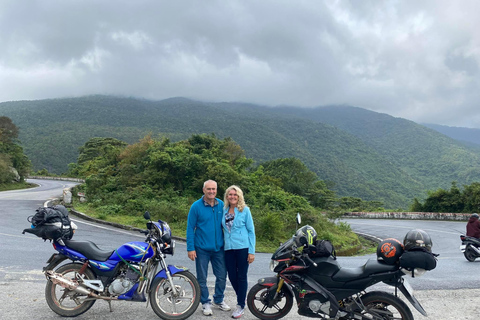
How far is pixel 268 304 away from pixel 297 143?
113 metres

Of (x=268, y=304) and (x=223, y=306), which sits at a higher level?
(x=268, y=304)

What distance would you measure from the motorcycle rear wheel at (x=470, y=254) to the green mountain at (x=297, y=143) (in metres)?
54.5

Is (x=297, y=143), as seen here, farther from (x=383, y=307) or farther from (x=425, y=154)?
(x=383, y=307)

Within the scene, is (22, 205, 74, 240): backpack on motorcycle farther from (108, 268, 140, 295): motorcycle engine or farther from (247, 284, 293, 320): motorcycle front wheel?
(247, 284, 293, 320): motorcycle front wheel

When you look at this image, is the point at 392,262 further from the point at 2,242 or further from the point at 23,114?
the point at 23,114

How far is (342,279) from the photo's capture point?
192 inches

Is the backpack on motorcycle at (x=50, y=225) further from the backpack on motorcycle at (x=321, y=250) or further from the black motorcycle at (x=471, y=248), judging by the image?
the black motorcycle at (x=471, y=248)

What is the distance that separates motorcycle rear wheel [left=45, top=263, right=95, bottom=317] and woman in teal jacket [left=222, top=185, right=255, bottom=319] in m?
1.93

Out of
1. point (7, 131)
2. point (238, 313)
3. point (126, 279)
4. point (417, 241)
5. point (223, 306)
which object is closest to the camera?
point (417, 241)

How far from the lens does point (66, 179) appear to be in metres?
54.8

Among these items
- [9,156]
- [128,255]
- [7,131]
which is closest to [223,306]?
[128,255]

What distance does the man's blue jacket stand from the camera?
17.8ft

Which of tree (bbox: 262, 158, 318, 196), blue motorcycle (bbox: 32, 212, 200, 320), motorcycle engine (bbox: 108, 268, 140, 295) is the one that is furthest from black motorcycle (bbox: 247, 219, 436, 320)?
tree (bbox: 262, 158, 318, 196)

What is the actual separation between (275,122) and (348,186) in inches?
3087
